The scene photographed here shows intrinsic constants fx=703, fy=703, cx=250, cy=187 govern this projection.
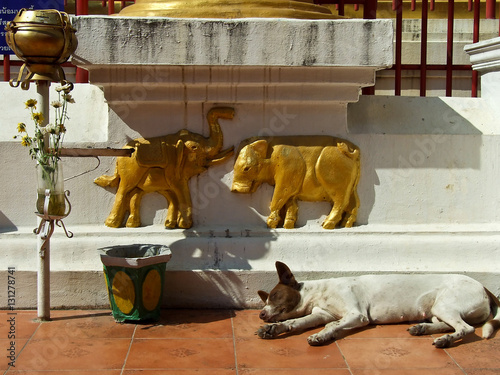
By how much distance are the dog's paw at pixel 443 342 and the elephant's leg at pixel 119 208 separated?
2.14m

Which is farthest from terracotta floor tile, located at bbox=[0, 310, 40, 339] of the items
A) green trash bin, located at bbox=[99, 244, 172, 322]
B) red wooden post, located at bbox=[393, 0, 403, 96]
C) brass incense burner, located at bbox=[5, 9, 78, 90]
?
red wooden post, located at bbox=[393, 0, 403, 96]

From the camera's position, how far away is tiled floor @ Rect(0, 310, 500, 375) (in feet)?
11.7

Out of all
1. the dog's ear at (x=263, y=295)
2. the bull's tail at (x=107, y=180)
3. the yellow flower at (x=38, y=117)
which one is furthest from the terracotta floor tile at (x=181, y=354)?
the yellow flower at (x=38, y=117)

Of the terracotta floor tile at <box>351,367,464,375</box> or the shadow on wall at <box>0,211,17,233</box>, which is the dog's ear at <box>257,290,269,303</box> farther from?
the shadow on wall at <box>0,211,17,233</box>

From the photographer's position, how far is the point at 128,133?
15.3ft

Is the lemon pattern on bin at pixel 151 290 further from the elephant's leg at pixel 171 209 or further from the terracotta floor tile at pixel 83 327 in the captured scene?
the elephant's leg at pixel 171 209

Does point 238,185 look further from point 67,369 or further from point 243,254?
point 67,369

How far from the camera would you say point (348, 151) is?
466 centimetres

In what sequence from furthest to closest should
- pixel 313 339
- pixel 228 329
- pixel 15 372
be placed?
1. pixel 228 329
2. pixel 313 339
3. pixel 15 372

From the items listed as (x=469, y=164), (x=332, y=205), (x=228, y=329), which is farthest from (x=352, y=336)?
(x=469, y=164)

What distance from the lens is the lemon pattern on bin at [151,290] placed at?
4.16m

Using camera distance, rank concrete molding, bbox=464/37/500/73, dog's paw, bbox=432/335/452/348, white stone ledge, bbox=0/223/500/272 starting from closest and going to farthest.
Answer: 1. dog's paw, bbox=432/335/452/348
2. white stone ledge, bbox=0/223/500/272
3. concrete molding, bbox=464/37/500/73

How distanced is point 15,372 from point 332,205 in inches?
89.1

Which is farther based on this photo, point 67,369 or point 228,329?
point 228,329
